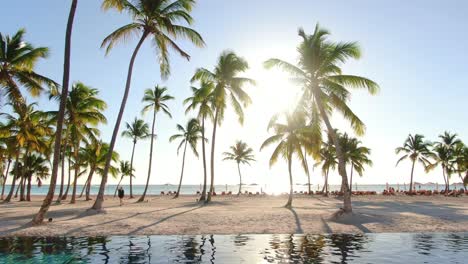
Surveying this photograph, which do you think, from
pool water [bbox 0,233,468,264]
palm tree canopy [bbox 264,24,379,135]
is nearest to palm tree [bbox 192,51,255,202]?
palm tree canopy [bbox 264,24,379,135]

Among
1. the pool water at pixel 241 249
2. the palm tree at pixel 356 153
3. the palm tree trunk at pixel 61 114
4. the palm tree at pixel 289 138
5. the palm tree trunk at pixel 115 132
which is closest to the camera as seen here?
the pool water at pixel 241 249

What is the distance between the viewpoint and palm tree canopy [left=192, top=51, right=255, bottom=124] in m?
32.7

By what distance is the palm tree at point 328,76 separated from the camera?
21.5 metres

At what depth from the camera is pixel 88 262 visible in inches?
393

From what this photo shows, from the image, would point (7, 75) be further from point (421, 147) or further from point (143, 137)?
point (421, 147)

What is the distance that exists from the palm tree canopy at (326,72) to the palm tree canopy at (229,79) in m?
9.51

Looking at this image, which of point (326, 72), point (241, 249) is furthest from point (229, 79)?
point (241, 249)

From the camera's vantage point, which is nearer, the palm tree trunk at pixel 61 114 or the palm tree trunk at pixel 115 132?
the palm tree trunk at pixel 61 114

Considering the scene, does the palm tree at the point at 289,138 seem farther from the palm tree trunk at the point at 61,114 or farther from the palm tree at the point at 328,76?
the palm tree trunk at the point at 61,114

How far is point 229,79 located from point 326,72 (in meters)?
12.5

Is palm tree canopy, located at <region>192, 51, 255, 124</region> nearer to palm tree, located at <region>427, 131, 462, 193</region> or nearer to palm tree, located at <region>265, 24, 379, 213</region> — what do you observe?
palm tree, located at <region>265, 24, 379, 213</region>

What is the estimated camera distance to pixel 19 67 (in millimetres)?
22500

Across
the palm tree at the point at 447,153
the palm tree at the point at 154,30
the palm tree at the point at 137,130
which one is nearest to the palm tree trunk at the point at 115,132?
the palm tree at the point at 154,30

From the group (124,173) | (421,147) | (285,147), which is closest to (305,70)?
(285,147)
